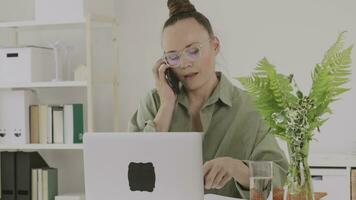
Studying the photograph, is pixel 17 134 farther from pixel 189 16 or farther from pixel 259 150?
pixel 259 150

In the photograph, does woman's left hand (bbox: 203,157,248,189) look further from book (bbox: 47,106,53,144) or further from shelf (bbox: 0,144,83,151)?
book (bbox: 47,106,53,144)

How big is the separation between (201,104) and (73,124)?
5.09 ft

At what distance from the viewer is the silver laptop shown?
210 cm

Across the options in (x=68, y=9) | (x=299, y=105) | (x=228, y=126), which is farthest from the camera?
(x=68, y=9)

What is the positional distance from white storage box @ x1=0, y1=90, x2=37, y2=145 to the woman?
156cm

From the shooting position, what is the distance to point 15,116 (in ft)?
14.2

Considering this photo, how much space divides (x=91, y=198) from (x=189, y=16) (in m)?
1.07

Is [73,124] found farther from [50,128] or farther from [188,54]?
[188,54]

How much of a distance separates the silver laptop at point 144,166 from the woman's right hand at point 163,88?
0.73 m

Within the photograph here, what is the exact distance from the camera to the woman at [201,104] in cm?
275

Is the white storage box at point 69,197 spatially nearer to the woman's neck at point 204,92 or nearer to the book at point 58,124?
the book at point 58,124

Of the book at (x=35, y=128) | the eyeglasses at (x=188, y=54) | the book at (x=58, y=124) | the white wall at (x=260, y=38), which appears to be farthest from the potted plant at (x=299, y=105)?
the book at (x=35, y=128)

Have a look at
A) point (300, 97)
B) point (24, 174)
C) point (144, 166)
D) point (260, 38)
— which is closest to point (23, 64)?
point (24, 174)

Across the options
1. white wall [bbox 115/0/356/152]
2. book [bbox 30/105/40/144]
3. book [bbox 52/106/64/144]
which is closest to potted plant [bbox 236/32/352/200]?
white wall [bbox 115/0/356/152]
